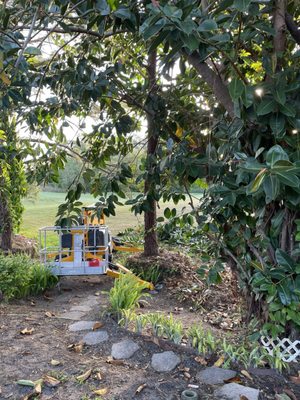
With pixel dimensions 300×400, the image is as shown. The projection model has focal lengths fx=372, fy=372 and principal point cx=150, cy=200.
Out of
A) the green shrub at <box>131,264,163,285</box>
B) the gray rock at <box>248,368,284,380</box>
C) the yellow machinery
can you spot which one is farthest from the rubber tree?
the green shrub at <box>131,264,163,285</box>

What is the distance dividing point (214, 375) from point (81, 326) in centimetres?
127

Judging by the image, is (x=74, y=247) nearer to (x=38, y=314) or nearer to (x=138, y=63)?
(x=38, y=314)

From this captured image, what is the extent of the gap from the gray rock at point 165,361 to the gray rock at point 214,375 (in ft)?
0.64

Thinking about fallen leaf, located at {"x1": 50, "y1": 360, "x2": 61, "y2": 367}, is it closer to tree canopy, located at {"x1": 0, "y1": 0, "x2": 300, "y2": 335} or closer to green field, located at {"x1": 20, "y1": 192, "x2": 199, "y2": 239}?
tree canopy, located at {"x1": 0, "y1": 0, "x2": 300, "y2": 335}

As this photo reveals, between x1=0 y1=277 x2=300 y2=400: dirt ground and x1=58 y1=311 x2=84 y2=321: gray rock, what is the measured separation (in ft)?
0.15

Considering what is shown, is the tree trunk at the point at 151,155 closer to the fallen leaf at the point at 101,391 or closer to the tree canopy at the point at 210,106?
the tree canopy at the point at 210,106

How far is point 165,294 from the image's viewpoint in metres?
4.48

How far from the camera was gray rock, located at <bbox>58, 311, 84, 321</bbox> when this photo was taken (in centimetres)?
347

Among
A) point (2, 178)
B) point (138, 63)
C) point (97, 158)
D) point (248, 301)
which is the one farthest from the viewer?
point (2, 178)

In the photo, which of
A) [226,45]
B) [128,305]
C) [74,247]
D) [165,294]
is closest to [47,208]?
[74,247]

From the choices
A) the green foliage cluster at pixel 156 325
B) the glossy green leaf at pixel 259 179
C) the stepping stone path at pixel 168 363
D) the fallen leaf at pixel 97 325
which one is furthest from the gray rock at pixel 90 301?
the glossy green leaf at pixel 259 179

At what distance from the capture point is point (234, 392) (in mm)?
2246

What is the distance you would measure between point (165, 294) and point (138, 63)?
2.76 meters

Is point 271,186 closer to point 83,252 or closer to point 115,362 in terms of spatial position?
point 115,362
